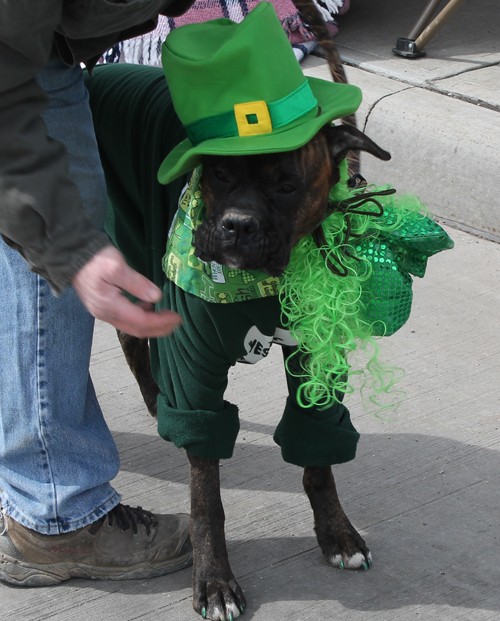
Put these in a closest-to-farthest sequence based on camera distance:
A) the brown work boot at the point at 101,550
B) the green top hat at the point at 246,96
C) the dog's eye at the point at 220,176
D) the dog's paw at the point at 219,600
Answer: the green top hat at the point at 246,96
the dog's eye at the point at 220,176
the dog's paw at the point at 219,600
the brown work boot at the point at 101,550

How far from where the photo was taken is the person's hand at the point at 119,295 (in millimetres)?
1713

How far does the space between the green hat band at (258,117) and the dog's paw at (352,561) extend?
52.5 inches

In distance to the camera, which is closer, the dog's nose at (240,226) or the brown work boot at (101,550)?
the dog's nose at (240,226)

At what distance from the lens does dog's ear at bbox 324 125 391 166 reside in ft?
7.38

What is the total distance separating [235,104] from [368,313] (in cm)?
70

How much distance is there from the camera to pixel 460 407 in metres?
3.37

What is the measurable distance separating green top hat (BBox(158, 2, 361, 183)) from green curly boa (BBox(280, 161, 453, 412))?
0.29 m

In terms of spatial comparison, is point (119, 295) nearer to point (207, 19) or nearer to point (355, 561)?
point (355, 561)

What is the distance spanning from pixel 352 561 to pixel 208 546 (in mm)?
458

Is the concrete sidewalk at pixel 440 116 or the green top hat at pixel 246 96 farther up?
the green top hat at pixel 246 96

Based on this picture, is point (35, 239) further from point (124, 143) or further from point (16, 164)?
point (124, 143)

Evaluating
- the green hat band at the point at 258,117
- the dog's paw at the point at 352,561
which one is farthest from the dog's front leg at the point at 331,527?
the green hat band at the point at 258,117

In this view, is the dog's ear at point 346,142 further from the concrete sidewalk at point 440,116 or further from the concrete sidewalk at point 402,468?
the concrete sidewalk at point 440,116

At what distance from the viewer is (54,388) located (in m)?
2.43
